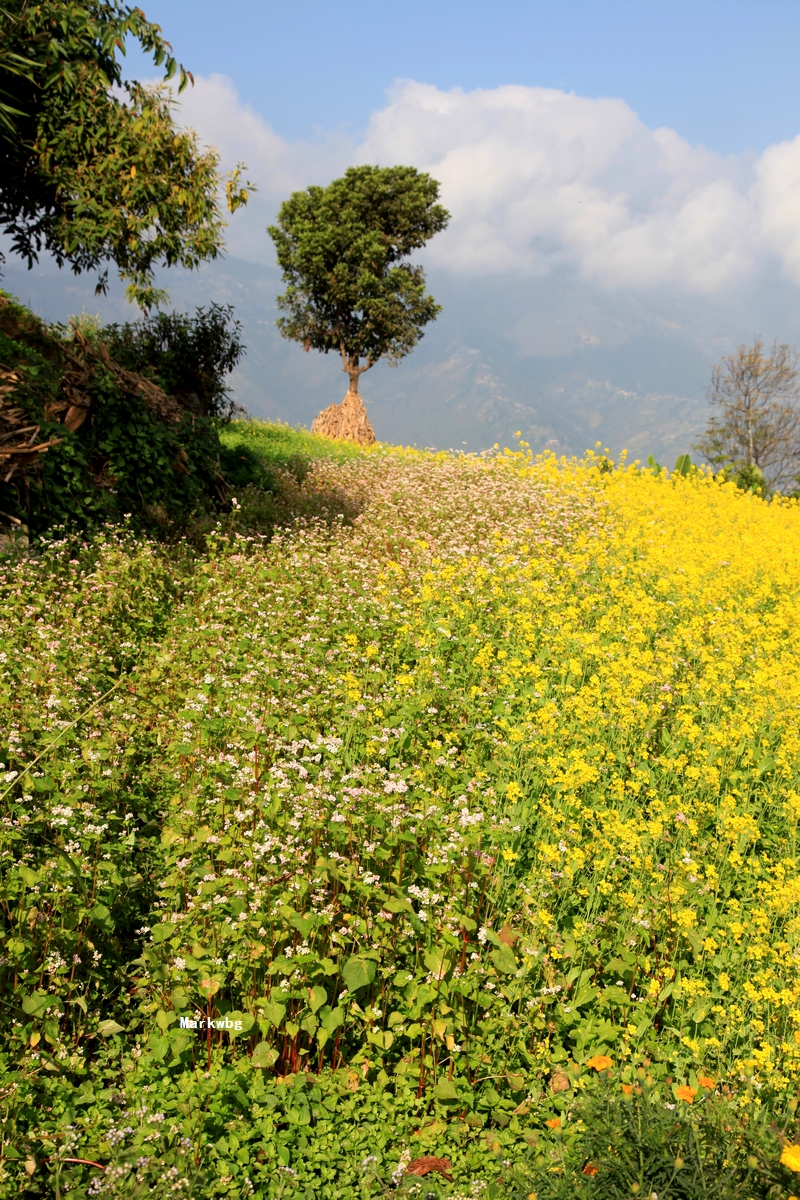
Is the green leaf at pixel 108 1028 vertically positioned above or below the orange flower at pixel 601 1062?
below

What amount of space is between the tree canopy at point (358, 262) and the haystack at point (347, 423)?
3.70m

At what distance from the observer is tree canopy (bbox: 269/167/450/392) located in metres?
35.4

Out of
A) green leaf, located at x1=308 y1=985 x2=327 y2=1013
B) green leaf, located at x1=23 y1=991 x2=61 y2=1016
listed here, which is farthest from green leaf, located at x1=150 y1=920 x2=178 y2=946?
green leaf, located at x1=308 y1=985 x2=327 y2=1013

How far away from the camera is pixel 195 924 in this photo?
395 centimetres

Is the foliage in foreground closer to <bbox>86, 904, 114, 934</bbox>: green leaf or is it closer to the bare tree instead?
<bbox>86, 904, 114, 934</bbox>: green leaf

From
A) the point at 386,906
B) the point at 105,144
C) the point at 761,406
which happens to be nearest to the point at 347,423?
the point at 105,144

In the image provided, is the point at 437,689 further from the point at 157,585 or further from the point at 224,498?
the point at 224,498

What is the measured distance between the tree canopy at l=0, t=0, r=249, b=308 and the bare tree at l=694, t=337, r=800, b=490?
43.1 meters

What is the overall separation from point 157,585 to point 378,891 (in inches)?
228

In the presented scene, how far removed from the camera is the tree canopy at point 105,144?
34.3ft

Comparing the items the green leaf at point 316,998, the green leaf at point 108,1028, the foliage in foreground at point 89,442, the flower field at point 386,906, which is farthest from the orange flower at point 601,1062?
the foliage in foreground at point 89,442

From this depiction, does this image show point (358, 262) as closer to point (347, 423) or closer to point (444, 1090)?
point (347, 423)

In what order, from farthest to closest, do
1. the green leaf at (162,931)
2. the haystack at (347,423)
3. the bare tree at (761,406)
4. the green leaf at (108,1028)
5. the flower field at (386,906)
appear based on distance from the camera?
the bare tree at (761,406) → the haystack at (347,423) → the green leaf at (162,931) → the green leaf at (108,1028) → the flower field at (386,906)

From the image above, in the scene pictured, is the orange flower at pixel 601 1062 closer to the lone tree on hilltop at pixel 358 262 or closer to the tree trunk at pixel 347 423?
the tree trunk at pixel 347 423
